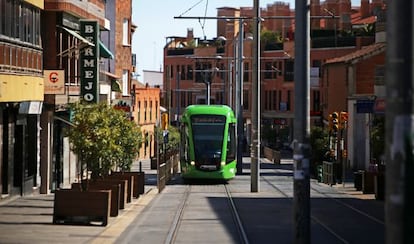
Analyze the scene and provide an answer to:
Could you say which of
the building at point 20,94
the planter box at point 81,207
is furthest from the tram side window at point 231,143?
the planter box at point 81,207

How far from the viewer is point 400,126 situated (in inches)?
340

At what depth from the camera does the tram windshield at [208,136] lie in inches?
1740

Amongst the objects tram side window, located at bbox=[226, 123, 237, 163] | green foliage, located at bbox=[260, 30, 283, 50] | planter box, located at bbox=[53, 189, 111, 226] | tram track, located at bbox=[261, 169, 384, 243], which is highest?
green foliage, located at bbox=[260, 30, 283, 50]

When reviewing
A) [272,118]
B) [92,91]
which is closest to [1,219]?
[92,91]

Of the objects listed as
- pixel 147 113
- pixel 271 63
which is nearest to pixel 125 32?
pixel 147 113

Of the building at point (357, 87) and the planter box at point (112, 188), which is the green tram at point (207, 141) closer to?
the building at point (357, 87)

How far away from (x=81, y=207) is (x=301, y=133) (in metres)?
8.43

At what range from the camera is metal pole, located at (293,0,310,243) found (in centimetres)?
1641

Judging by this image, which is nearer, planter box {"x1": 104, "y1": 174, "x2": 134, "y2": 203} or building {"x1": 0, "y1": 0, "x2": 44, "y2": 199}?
building {"x1": 0, "y1": 0, "x2": 44, "y2": 199}

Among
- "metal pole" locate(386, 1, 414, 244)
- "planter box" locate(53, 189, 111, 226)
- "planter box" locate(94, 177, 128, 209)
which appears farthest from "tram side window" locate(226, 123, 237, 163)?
"metal pole" locate(386, 1, 414, 244)

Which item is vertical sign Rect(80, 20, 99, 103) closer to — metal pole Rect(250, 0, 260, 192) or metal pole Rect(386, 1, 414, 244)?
metal pole Rect(250, 0, 260, 192)

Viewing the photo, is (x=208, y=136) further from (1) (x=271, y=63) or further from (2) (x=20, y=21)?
(1) (x=271, y=63)

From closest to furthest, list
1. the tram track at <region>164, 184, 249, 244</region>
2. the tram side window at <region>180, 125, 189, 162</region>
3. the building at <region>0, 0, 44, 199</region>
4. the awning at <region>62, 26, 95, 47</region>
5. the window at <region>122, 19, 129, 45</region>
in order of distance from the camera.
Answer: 1. the tram track at <region>164, 184, 249, 244</region>
2. the building at <region>0, 0, 44, 199</region>
3. the awning at <region>62, 26, 95, 47</region>
4. the tram side window at <region>180, 125, 189, 162</region>
5. the window at <region>122, 19, 129, 45</region>

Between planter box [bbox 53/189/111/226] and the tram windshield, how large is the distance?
68.7 feet
